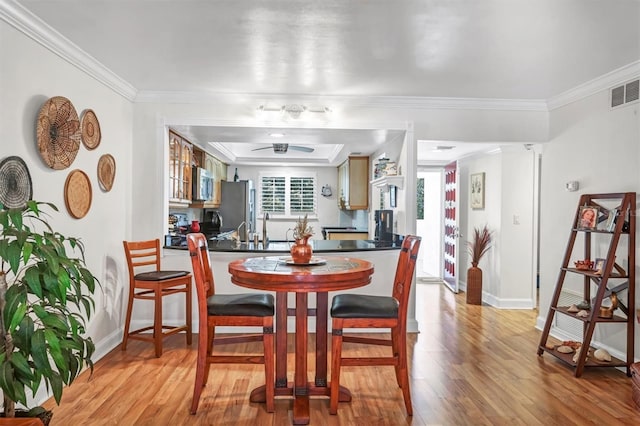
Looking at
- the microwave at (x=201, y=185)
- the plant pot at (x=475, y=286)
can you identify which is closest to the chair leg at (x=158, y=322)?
the microwave at (x=201, y=185)

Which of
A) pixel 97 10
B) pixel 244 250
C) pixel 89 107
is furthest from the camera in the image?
pixel 244 250

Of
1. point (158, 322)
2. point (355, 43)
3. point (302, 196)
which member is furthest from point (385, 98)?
point (302, 196)

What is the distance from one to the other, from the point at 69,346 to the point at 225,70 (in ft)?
7.98

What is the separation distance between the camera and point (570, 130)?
405 cm

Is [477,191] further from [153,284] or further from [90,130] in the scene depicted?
[90,130]

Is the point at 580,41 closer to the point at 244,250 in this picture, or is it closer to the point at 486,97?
the point at 486,97

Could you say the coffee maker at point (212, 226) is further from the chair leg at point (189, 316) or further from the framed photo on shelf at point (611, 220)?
the framed photo on shelf at point (611, 220)

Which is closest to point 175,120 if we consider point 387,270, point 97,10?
point 97,10

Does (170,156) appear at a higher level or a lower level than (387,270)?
higher

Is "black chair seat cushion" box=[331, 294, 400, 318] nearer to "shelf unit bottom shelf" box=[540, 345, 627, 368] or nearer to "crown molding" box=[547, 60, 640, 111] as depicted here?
"shelf unit bottom shelf" box=[540, 345, 627, 368]

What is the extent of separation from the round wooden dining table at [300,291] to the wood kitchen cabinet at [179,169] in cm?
213

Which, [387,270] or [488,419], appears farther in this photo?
[387,270]

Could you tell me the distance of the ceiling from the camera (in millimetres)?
2373

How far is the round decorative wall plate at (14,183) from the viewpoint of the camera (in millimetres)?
2323
